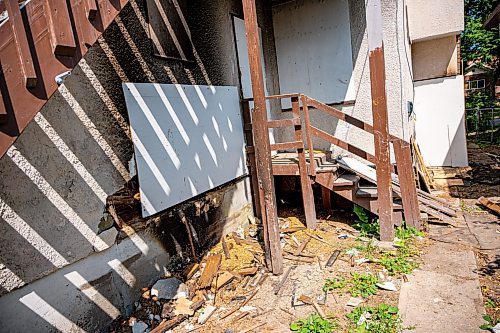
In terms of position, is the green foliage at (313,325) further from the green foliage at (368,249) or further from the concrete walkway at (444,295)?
the green foliage at (368,249)

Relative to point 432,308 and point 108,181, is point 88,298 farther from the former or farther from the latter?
point 432,308

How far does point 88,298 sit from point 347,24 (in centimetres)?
580

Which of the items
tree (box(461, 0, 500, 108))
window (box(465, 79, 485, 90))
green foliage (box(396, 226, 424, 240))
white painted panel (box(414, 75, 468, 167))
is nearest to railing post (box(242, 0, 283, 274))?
green foliage (box(396, 226, 424, 240))

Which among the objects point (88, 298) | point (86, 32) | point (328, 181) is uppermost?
point (86, 32)

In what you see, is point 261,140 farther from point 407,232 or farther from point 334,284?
point 407,232

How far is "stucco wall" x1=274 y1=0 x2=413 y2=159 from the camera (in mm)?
5816

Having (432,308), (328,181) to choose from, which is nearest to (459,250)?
(432,308)

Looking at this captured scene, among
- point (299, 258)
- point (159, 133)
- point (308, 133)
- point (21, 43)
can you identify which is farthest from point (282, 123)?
point (21, 43)

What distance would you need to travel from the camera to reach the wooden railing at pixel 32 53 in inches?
63.0

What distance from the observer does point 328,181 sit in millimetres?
4992

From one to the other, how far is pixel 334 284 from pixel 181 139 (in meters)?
2.50

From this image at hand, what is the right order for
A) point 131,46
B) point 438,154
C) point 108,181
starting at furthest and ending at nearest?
point 438,154, point 131,46, point 108,181

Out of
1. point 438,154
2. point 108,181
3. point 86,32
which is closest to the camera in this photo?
point 86,32

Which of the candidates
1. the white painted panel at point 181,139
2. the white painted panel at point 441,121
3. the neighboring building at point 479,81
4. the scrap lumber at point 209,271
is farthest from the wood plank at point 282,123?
the neighboring building at point 479,81
